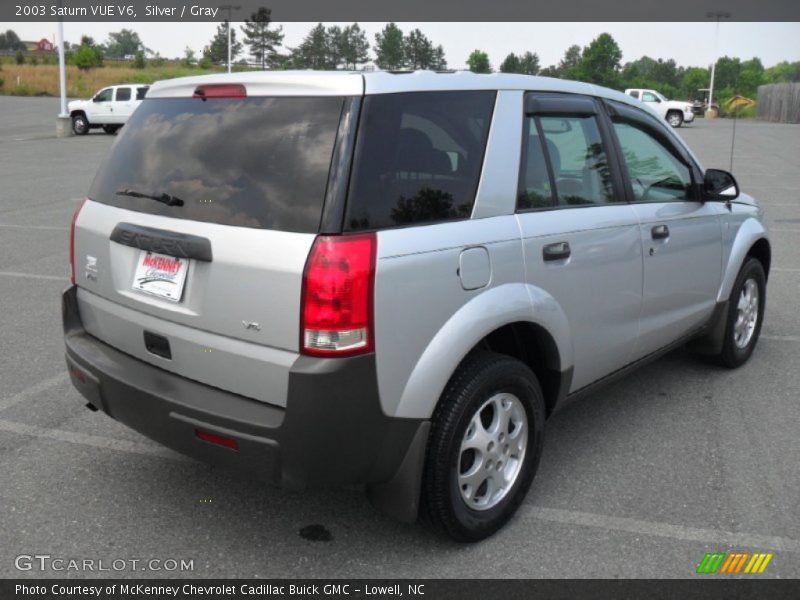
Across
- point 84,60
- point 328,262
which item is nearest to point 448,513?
point 328,262

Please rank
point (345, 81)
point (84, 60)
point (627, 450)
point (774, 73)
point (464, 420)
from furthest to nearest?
point (774, 73) < point (84, 60) < point (627, 450) < point (464, 420) < point (345, 81)

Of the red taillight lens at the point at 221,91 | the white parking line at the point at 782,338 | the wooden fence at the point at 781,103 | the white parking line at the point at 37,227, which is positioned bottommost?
the white parking line at the point at 782,338

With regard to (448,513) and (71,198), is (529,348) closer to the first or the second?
(448,513)

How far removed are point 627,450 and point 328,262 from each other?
218 cm

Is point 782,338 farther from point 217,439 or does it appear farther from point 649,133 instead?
point 217,439

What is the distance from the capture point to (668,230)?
3.98m

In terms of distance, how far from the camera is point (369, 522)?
3.21 m

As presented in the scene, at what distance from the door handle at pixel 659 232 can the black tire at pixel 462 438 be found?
1.18 meters

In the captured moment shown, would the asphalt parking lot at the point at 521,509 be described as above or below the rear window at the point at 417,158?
below

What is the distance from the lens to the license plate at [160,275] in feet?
9.20

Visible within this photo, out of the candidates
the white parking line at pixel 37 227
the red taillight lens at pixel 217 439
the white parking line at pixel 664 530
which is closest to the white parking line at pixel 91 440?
the red taillight lens at pixel 217 439

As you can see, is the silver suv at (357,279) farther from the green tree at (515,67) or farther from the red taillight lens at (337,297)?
the green tree at (515,67)

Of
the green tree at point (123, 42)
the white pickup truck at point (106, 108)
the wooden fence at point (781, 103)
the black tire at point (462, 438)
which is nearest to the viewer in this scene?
the black tire at point (462, 438)

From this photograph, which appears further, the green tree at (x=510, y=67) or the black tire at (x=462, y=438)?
the green tree at (x=510, y=67)
